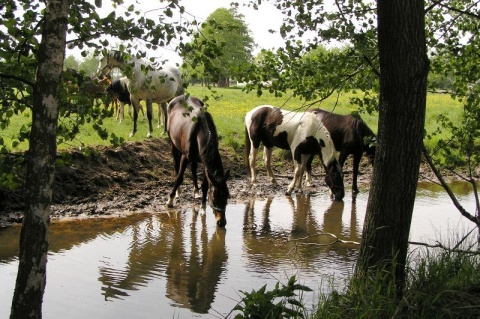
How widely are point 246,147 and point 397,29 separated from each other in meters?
9.98

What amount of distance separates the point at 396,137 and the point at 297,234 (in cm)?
493

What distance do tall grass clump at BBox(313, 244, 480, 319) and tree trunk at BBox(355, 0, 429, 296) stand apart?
13 centimetres

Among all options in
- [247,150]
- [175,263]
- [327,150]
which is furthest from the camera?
[247,150]

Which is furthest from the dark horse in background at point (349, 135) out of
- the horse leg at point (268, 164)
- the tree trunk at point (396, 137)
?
the tree trunk at point (396, 137)

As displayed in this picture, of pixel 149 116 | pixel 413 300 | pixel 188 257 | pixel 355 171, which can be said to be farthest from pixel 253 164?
pixel 413 300

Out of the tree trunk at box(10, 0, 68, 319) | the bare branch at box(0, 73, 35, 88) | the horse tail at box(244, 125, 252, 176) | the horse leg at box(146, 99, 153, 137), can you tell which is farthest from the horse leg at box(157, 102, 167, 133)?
the tree trunk at box(10, 0, 68, 319)

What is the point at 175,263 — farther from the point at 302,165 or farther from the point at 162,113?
the point at 162,113

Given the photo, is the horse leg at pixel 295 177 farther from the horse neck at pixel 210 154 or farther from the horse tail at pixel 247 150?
the horse neck at pixel 210 154

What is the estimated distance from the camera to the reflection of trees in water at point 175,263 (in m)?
6.51

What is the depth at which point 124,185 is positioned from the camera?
1180 cm

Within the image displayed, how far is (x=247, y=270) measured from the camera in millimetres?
7387

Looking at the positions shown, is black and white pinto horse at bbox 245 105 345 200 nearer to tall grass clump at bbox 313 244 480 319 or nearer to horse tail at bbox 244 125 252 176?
horse tail at bbox 244 125 252 176

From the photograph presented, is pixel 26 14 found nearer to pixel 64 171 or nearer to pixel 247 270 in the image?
pixel 247 270

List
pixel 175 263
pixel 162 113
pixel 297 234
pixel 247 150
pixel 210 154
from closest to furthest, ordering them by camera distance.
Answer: pixel 175 263 < pixel 297 234 < pixel 210 154 < pixel 247 150 < pixel 162 113
